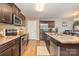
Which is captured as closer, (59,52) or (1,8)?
(59,52)

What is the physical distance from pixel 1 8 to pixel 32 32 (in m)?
7.18

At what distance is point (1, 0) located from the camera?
3.36 ft

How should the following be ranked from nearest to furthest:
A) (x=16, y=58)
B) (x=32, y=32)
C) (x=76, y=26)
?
(x=16, y=58) → (x=32, y=32) → (x=76, y=26)

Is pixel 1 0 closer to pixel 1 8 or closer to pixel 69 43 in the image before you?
pixel 69 43

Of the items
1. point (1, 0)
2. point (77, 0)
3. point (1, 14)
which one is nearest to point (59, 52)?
point (77, 0)

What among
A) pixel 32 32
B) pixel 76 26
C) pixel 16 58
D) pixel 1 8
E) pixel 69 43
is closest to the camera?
pixel 16 58

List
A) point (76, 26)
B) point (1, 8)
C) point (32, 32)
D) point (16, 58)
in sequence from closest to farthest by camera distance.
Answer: point (16, 58), point (1, 8), point (32, 32), point (76, 26)

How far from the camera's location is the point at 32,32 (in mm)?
10078

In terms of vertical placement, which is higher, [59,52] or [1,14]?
[1,14]

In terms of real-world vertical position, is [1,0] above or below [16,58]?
above

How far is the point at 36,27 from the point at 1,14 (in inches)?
286

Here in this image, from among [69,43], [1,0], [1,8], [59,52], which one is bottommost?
[59,52]

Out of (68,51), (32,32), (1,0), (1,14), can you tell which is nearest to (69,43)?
(68,51)

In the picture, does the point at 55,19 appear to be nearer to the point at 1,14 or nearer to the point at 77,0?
the point at 1,14
